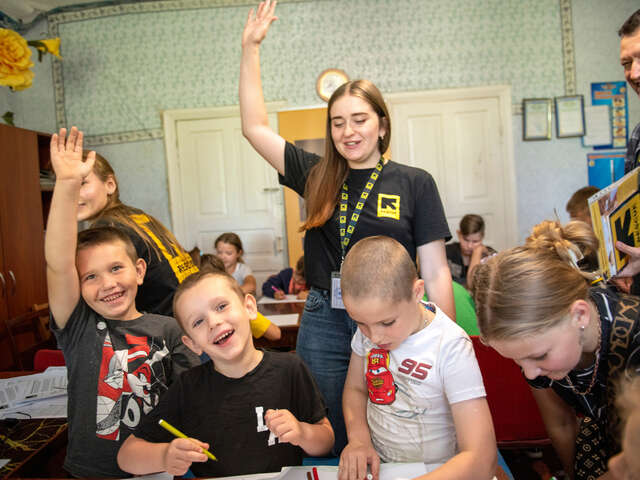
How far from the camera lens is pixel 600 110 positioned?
471 cm

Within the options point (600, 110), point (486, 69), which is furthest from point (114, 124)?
point (600, 110)

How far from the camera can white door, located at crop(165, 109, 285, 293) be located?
494 cm

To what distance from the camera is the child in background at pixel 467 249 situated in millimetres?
3887

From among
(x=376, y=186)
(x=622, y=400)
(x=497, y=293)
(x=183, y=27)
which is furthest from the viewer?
(x=183, y=27)

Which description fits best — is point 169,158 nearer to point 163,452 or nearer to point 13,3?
point 13,3

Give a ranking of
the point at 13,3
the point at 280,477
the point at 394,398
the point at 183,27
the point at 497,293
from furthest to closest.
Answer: the point at 183,27
the point at 13,3
the point at 394,398
the point at 497,293
the point at 280,477

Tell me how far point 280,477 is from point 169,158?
4.51 meters

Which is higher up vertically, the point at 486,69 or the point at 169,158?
the point at 486,69

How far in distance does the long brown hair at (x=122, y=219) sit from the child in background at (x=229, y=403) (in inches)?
18.1

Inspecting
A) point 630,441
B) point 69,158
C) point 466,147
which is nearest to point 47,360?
point 69,158

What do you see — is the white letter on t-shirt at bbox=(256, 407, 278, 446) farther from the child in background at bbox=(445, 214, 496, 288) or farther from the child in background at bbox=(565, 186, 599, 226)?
the child in background at bbox=(445, 214, 496, 288)

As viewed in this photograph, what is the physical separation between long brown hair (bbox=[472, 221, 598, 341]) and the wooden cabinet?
12.6ft

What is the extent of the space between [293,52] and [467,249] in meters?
2.65

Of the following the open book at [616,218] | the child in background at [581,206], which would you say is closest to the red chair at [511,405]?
the open book at [616,218]
